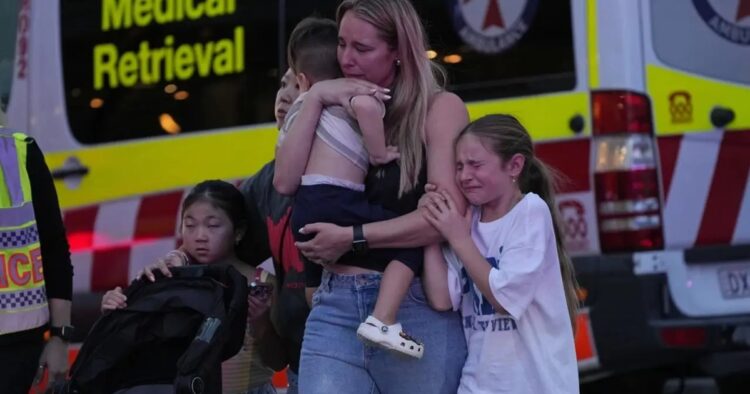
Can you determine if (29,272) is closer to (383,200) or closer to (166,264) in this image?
(166,264)

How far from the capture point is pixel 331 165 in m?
2.85

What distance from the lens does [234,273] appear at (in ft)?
10.5

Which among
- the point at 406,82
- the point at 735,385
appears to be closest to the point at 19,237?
the point at 406,82

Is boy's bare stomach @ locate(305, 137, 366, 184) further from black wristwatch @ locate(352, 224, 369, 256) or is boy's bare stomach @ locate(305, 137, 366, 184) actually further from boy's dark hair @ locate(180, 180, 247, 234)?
boy's dark hair @ locate(180, 180, 247, 234)

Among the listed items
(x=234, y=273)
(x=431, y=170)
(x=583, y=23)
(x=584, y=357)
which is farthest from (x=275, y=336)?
(x=583, y=23)

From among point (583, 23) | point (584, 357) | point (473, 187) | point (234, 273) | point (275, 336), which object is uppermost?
point (583, 23)

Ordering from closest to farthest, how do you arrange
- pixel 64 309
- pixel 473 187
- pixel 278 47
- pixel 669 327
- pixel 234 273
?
pixel 473 187 < pixel 234 273 < pixel 64 309 < pixel 669 327 < pixel 278 47

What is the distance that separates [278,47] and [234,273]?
6.84 feet

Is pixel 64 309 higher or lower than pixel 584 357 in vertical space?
higher

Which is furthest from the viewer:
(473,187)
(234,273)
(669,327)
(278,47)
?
(278,47)

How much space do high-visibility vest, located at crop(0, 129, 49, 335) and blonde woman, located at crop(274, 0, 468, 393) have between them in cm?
81

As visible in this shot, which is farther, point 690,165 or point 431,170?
point 690,165

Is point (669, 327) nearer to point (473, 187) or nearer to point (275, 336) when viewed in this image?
point (275, 336)

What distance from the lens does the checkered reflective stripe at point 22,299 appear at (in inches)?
128
